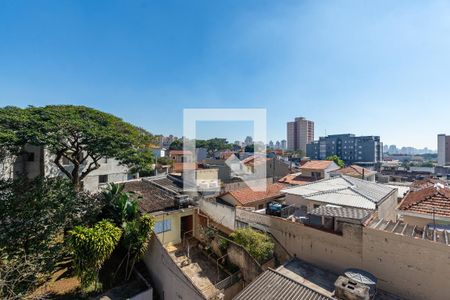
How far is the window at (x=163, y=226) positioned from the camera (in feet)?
38.9

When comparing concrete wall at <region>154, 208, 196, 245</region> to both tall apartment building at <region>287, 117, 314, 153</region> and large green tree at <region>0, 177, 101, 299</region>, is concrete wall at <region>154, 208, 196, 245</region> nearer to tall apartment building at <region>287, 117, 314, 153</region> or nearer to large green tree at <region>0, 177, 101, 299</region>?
large green tree at <region>0, 177, 101, 299</region>

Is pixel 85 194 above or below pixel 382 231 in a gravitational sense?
above

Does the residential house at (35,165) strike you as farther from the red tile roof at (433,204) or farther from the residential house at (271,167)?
the residential house at (271,167)

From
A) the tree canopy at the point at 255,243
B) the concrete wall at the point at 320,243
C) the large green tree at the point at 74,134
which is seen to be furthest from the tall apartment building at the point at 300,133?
the tree canopy at the point at 255,243

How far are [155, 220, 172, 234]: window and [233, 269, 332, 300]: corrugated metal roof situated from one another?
5.71 metres

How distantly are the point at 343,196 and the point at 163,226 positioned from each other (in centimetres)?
990

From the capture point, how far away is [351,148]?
288 ft

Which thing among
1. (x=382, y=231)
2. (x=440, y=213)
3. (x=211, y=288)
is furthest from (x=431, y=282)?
(x=211, y=288)

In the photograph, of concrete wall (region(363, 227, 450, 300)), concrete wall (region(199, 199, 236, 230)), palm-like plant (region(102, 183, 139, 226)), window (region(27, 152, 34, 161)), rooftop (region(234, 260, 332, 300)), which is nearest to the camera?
rooftop (region(234, 260, 332, 300))

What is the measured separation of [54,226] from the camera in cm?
956

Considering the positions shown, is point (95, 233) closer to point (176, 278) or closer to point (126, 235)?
point (126, 235)

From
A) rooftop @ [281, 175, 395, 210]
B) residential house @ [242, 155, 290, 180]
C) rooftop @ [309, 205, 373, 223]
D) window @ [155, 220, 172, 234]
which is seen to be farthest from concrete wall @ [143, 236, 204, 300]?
residential house @ [242, 155, 290, 180]

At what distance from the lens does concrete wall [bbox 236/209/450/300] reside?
307 inches

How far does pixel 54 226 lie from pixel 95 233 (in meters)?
2.37
